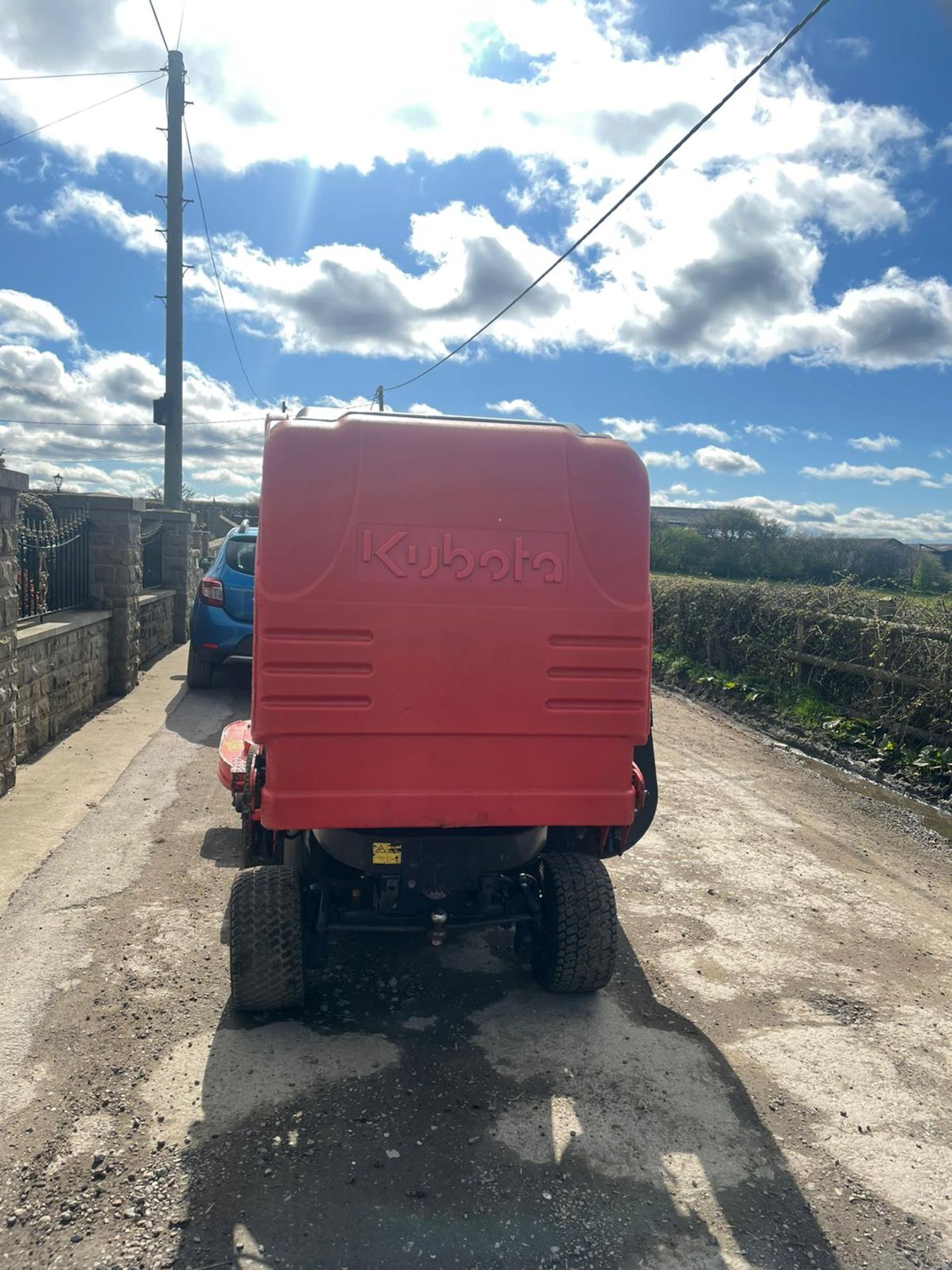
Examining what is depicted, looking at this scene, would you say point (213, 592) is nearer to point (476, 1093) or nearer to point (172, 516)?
point (172, 516)

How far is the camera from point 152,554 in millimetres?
13281

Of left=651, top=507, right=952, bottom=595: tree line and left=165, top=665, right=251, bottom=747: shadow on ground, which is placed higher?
left=651, top=507, right=952, bottom=595: tree line

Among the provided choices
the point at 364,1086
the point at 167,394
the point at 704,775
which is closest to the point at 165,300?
the point at 167,394

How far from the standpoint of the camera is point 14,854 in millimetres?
4973

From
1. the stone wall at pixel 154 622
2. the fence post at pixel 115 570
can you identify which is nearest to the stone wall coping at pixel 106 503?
the fence post at pixel 115 570

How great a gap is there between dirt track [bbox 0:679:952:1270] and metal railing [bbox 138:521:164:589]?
8571mm

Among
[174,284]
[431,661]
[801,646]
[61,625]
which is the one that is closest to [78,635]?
[61,625]

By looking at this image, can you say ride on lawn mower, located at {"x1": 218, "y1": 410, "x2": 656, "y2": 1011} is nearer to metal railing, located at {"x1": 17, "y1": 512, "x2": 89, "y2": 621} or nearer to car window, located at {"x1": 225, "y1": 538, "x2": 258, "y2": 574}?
metal railing, located at {"x1": 17, "y1": 512, "x2": 89, "y2": 621}

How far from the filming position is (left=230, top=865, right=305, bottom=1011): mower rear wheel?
3279 millimetres

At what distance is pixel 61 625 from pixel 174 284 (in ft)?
32.6

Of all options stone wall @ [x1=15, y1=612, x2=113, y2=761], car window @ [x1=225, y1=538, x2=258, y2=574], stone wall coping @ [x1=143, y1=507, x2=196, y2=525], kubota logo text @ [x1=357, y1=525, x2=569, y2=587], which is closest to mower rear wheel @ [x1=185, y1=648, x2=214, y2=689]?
stone wall @ [x1=15, y1=612, x2=113, y2=761]

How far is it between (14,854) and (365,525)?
11.1 ft

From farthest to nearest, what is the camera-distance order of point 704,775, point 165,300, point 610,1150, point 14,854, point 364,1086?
point 165,300, point 704,775, point 14,854, point 364,1086, point 610,1150

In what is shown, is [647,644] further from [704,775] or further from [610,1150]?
[704,775]
